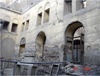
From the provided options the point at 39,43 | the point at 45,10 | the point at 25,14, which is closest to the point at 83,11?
the point at 45,10

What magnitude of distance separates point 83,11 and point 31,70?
5035mm

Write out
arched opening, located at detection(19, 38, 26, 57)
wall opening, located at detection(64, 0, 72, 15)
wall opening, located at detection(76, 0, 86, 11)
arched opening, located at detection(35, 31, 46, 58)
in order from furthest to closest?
arched opening, located at detection(19, 38, 26, 57) < arched opening, located at detection(35, 31, 46, 58) < wall opening, located at detection(64, 0, 72, 15) < wall opening, located at detection(76, 0, 86, 11)

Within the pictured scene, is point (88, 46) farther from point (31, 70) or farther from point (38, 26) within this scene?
point (38, 26)

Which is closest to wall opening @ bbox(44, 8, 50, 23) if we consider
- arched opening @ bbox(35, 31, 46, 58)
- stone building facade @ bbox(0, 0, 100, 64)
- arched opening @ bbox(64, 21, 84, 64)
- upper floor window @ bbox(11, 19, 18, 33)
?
stone building facade @ bbox(0, 0, 100, 64)

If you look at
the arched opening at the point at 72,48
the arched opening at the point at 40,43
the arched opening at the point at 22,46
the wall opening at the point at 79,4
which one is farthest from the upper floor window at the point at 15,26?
the wall opening at the point at 79,4

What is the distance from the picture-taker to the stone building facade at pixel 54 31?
8336 millimetres

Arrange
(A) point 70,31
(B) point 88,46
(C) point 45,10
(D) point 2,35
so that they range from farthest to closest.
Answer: (D) point 2,35 → (C) point 45,10 → (A) point 70,31 → (B) point 88,46

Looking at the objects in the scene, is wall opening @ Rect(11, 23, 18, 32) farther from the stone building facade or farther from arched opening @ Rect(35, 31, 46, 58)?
arched opening @ Rect(35, 31, 46, 58)

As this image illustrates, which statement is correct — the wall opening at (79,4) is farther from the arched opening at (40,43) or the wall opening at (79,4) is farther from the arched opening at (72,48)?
the arched opening at (40,43)

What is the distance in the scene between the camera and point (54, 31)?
11.2 meters

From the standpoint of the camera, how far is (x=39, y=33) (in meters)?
13.4

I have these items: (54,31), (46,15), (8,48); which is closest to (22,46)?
(8,48)

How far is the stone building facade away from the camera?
8336mm

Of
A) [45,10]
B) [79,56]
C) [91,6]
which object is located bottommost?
[79,56]
